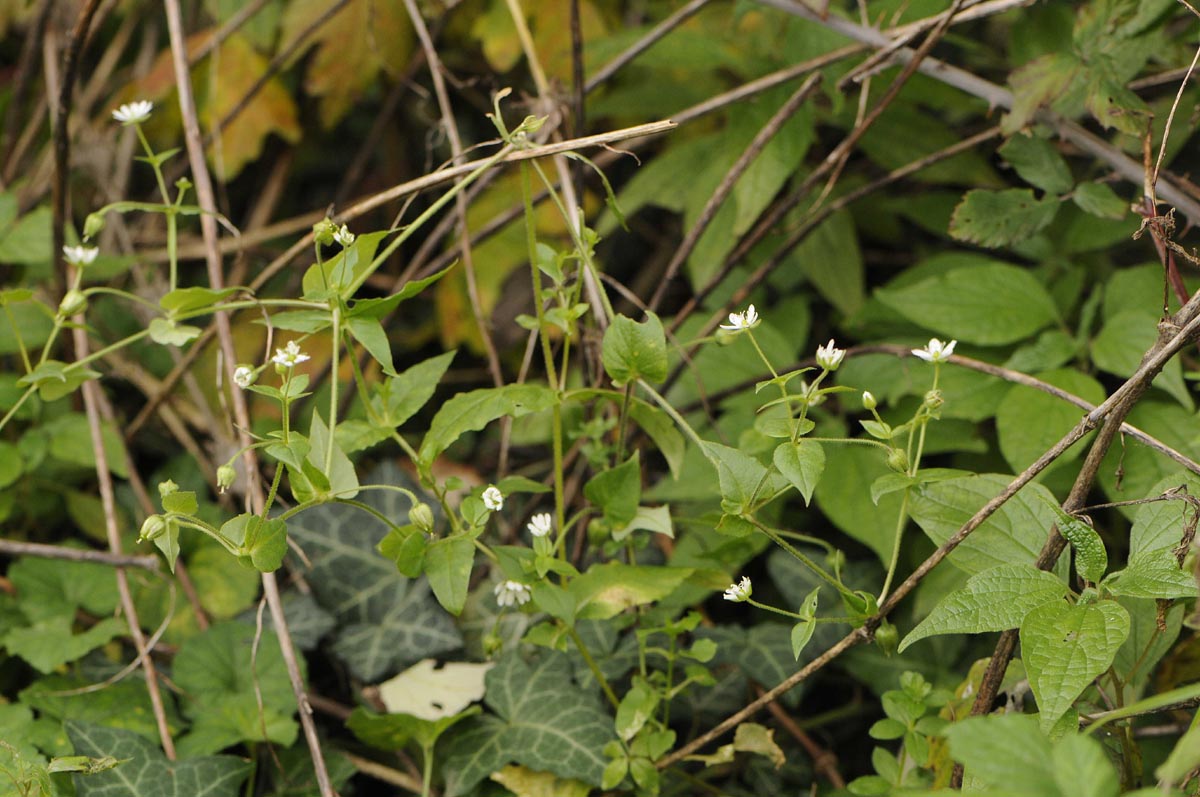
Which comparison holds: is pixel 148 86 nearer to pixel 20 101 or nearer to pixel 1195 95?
pixel 20 101

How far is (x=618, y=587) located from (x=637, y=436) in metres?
0.42

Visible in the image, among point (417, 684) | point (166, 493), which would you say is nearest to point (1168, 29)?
point (417, 684)

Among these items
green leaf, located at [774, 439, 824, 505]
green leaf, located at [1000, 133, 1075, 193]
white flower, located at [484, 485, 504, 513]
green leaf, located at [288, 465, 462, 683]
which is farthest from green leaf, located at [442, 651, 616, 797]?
green leaf, located at [1000, 133, 1075, 193]

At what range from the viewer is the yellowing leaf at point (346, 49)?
199 centimetres

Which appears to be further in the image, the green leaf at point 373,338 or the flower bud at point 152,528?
the green leaf at point 373,338

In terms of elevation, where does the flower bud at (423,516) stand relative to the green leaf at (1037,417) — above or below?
above

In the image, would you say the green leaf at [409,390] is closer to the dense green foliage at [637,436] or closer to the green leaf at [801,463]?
the dense green foliage at [637,436]

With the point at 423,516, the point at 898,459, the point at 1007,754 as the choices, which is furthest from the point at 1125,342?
the point at 423,516

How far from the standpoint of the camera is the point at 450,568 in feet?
3.26

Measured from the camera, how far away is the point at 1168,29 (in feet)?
5.66

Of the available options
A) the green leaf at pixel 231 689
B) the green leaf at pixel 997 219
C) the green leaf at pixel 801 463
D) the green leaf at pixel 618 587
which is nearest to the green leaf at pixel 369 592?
the green leaf at pixel 231 689

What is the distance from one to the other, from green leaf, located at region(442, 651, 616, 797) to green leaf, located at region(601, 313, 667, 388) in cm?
46

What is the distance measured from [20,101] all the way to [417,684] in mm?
1396

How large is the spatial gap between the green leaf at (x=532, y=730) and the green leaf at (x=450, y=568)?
1.10 ft
